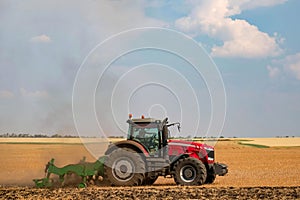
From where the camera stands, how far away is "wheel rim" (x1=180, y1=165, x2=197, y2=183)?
59.5 ft

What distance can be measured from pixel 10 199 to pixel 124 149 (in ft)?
15.3

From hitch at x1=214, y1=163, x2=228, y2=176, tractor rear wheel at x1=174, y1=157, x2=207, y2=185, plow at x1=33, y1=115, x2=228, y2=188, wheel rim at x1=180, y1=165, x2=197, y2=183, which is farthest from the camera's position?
hitch at x1=214, y1=163, x2=228, y2=176

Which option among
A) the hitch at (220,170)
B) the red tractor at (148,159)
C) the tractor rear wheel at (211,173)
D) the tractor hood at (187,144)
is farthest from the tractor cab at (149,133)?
the hitch at (220,170)

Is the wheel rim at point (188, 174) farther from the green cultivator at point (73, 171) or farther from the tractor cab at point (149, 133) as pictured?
the green cultivator at point (73, 171)

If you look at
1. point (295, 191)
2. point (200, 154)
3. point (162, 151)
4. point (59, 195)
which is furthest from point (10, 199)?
point (295, 191)

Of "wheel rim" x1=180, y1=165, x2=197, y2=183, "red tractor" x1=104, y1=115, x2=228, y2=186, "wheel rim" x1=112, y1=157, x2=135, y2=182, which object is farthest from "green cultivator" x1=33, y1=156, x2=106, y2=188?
"wheel rim" x1=180, y1=165, x2=197, y2=183

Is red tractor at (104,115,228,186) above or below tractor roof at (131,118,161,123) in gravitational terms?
below

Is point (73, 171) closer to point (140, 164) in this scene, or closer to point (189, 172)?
point (140, 164)

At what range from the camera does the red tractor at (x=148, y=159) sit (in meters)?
17.8

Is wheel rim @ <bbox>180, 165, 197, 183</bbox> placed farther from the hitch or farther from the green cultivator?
the green cultivator

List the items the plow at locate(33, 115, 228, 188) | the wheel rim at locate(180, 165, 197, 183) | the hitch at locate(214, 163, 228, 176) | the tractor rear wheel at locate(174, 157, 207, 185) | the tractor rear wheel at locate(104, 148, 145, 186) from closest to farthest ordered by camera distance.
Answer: the tractor rear wheel at locate(104, 148, 145, 186) → the plow at locate(33, 115, 228, 188) → the tractor rear wheel at locate(174, 157, 207, 185) → the wheel rim at locate(180, 165, 197, 183) → the hitch at locate(214, 163, 228, 176)

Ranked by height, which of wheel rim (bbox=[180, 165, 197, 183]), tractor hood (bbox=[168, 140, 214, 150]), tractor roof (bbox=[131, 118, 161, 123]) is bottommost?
wheel rim (bbox=[180, 165, 197, 183])

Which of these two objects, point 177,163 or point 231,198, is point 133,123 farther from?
point 231,198

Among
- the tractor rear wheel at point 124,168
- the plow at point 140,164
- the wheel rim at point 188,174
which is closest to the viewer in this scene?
the tractor rear wheel at point 124,168
